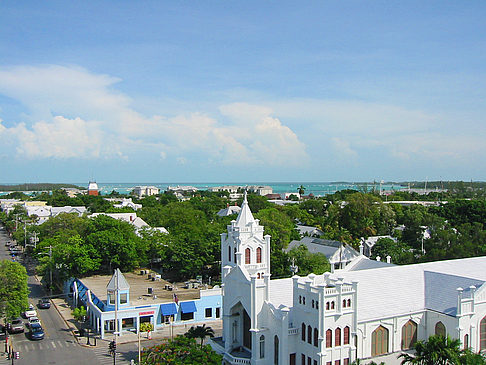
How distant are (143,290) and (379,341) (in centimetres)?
3533

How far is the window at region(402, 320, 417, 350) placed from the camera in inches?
1577

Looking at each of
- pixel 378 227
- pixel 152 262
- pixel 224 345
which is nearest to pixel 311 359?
pixel 224 345

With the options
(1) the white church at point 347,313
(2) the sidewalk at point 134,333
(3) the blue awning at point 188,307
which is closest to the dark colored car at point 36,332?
(2) the sidewalk at point 134,333

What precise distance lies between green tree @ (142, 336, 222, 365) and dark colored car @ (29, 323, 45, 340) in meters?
20.6

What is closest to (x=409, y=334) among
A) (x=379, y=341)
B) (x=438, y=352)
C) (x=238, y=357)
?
(x=379, y=341)

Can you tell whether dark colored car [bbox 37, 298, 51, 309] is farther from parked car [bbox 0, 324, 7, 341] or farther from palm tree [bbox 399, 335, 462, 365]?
palm tree [bbox 399, 335, 462, 365]

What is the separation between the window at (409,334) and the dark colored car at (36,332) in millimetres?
38181

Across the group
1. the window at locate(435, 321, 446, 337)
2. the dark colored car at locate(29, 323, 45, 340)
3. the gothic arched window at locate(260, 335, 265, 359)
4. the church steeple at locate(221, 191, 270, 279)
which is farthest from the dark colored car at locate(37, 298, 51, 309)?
the window at locate(435, 321, 446, 337)

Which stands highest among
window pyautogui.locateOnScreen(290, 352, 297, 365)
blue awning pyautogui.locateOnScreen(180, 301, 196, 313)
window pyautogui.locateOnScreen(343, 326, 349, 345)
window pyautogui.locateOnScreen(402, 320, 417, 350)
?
window pyautogui.locateOnScreen(343, 326, 349, 345)

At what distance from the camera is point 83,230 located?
8894 centimetres

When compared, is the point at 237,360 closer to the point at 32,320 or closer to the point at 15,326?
the point at 32,320

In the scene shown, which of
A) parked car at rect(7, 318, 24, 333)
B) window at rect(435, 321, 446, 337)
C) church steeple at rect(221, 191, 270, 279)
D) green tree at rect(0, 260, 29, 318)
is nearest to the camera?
window at rect(435, 321, 446, 337)

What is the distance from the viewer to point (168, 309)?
55406 mm

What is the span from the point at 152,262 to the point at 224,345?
4782 centimetres
